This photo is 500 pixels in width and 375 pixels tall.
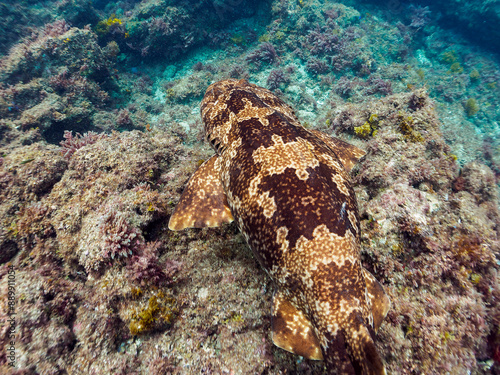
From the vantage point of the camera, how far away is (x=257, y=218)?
287cm

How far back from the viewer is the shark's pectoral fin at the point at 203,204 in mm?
3531

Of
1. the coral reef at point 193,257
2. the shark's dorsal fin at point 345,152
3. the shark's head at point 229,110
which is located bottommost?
the coral reef at point 193,257

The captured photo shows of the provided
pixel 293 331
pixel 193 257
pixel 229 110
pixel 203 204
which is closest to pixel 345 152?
pixel 229 110

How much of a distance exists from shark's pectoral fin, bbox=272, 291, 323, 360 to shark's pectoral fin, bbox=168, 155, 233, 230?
4.71 ft

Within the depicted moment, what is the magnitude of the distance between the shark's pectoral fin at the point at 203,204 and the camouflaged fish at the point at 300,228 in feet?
0.05

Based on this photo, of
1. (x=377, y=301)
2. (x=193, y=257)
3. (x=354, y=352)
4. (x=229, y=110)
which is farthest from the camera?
(x=229, y=110)

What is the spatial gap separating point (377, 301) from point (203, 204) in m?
2.73

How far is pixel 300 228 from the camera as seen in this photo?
2.53m

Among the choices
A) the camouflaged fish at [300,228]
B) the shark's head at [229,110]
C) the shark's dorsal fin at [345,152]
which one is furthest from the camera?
the shark's dorsal fin at [345,152]

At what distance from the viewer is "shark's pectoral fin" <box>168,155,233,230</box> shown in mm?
3531

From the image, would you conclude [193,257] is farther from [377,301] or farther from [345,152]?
[345,152]

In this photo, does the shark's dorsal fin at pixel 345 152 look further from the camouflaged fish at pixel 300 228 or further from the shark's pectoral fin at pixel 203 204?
the shark's pectoral fin at pixel 203 204

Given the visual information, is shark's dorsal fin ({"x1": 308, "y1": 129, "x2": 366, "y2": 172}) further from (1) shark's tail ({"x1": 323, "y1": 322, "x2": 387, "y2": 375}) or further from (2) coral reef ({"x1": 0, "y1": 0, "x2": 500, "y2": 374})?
(1) shark's tail ({"x1": 323, "y1": 322, "x2": 387, "y2": 375})

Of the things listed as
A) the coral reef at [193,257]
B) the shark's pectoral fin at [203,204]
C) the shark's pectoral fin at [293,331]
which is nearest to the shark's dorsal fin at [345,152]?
the coral reef at [193,257]
